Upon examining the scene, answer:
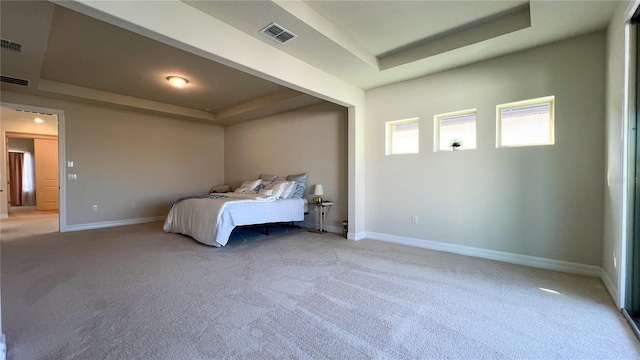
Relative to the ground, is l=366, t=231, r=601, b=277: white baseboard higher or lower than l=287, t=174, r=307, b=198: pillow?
lower

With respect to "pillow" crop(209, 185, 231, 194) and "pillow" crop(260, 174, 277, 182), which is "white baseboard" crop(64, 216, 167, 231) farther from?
"pillow" crop(260, 174, 277, 182)

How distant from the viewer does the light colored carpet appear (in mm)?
1585

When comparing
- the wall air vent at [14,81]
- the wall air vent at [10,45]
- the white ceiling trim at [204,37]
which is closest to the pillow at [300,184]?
the white ceiling trim at [204,37]

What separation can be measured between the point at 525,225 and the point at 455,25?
251 cm

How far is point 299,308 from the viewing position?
2.08 m

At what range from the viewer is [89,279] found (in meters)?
2.63

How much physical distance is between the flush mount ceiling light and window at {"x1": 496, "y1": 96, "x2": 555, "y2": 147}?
15.8ft

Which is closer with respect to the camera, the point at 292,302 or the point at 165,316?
the point at 165,316

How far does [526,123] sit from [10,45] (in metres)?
6.16

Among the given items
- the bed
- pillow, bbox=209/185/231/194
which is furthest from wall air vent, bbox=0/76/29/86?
pillow, bbox=209/185/231/194

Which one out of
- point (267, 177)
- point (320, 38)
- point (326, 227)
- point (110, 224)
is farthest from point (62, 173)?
point (320, 38)

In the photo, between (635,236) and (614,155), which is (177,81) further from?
(635,236)

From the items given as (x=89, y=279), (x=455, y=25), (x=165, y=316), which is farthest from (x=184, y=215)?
(x=455, y=25)

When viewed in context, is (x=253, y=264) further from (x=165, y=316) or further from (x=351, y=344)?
(x=351, y=344)
